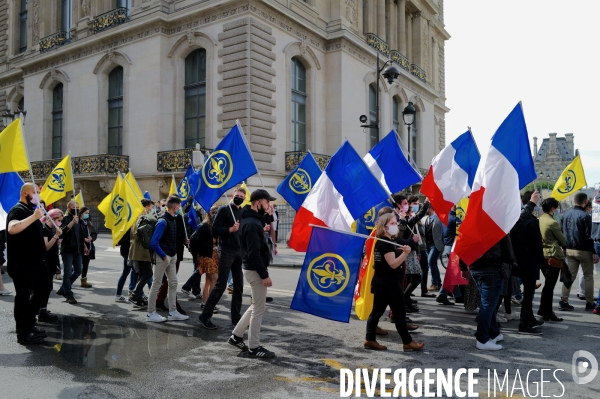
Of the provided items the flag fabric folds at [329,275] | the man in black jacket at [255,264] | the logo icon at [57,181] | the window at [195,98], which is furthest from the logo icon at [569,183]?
the window at [195,98]

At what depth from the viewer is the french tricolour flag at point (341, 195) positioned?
639 centimetres

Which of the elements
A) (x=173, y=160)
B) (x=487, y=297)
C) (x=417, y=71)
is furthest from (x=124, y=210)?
(x=417, y=71)

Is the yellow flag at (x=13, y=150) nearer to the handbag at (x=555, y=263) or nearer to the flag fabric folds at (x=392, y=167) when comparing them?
the flag fabric folds at (x=392, y=167)

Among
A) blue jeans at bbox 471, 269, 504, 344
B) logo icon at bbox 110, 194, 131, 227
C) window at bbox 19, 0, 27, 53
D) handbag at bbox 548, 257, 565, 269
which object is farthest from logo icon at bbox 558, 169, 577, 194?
window at bbox 19, 0, 27, 53

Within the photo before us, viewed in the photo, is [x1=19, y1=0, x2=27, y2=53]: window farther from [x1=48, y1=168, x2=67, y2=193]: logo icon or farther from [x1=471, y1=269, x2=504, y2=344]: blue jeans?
[x1=471, y1=269, x2=504, y2=344]: blue jeans

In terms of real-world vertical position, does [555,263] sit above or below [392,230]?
below

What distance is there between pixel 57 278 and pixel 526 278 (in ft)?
33.1

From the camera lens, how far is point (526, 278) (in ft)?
22.0

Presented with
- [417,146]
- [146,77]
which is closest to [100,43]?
[146,77]

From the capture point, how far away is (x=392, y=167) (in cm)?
803

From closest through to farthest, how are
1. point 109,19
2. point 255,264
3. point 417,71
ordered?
point 255,264 → point 109,19 → point 417,71

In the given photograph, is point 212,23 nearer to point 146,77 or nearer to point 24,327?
point 146,77

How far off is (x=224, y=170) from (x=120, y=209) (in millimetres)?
2542

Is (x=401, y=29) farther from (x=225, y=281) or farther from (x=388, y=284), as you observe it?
A: (x=388, y=284)
